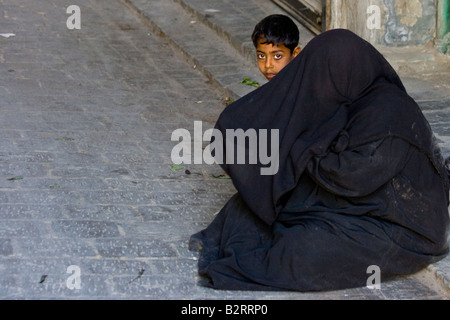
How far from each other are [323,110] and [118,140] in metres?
2.51

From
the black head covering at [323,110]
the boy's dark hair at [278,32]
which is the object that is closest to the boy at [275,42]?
the boy's dark hair at [278,32]

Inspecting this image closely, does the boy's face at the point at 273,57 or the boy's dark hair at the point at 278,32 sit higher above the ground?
the boy's dark hair at the point at 278,32

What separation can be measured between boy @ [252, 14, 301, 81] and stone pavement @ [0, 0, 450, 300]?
0.92 m

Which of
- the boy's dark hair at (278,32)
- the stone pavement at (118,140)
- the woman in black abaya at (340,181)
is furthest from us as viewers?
the boy's dark hair at (278,32)

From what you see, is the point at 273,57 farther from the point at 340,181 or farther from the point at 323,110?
the point at 340,181

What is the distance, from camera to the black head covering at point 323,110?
3.85 metres

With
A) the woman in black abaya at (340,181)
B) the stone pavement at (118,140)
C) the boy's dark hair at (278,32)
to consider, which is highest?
the boy's dark hair at (278,32)

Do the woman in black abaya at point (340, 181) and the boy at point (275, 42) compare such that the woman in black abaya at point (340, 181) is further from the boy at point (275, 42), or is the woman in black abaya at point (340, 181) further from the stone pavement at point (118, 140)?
the boy at point (275, 42)

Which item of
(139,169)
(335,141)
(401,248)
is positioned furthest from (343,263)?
(139,169)

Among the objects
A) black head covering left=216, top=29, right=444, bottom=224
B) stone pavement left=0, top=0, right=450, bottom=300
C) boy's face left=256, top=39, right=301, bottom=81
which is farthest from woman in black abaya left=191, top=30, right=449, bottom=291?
boy's face left=256, top=39, right=301, bottom=81

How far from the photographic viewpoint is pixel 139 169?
221 inches

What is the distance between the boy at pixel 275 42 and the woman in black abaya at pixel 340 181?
1.87 feet

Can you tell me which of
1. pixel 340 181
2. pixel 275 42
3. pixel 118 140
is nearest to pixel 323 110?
pixel 340 181
